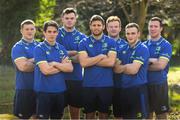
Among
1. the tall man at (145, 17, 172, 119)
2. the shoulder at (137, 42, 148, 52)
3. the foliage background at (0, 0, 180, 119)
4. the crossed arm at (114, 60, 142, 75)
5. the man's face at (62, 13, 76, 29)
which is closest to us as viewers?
the crossed arm at (114, 60, 142, 75)

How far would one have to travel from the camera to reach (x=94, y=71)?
24.4 ft

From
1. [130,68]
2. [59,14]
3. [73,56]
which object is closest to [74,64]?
[73,56]

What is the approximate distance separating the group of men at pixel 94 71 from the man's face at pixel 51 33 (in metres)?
0.01

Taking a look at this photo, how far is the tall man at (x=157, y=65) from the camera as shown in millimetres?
7668

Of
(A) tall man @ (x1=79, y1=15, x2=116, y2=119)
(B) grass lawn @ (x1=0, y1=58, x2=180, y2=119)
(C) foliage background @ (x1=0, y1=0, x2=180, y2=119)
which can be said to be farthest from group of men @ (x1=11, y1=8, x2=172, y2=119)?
(C) foliage background @ (x1=0, y1=0, x2=180, y2=119)

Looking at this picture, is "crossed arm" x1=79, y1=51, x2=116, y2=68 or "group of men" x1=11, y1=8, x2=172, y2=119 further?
"crossed arm" x1=79, y1=51, x2=116, y2=68

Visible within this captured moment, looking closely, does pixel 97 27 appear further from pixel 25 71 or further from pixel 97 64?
pixel 25 71

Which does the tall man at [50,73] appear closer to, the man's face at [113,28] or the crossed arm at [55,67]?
the crossed arm at [55,67]

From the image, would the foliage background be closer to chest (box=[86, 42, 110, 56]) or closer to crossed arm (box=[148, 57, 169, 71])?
crossed arm (box=[148, 57, 169, 71])

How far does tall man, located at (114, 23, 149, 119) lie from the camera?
291 inches

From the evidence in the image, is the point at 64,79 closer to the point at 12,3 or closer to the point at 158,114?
the point at 158,114

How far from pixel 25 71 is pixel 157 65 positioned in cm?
200

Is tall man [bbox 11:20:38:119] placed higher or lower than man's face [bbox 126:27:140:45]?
lower

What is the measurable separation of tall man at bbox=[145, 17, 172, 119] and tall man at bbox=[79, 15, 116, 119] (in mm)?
676
